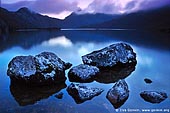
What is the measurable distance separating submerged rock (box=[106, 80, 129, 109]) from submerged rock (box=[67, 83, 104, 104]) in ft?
1.69

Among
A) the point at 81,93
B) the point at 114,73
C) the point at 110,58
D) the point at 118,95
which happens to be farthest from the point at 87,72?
the point at 118,95

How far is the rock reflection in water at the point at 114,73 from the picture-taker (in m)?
10.8

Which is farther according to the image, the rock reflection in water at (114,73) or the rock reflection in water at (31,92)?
the rock reflection in water at (114,73)

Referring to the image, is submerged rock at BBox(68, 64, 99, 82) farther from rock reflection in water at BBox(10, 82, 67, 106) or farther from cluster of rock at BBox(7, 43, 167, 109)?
rock reflection in water at BBox(10, 82, 67, 106)

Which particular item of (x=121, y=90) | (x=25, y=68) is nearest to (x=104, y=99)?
(x=121, y=90)

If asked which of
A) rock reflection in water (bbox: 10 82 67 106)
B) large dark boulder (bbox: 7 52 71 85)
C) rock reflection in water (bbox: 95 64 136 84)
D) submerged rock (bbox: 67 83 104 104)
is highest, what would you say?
large dark boulder (bbox: 7 52 71 85)

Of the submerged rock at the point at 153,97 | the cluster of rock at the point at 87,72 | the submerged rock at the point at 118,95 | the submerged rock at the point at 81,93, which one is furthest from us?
the cluster of rock at the point at 87,72

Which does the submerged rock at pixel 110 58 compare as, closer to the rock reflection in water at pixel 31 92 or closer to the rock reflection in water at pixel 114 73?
the rock reflection in water at pixel 114 73

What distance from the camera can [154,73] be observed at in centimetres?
1249

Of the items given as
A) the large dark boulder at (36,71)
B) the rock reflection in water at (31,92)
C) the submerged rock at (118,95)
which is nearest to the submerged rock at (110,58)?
the large dark boulder at (36,71)

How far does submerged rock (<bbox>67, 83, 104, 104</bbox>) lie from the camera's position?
8068 mm

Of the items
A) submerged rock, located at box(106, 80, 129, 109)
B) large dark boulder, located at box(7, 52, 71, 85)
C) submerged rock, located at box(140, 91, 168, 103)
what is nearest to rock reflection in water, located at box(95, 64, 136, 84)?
large dark boulder, located at box(7, 52, 71, 85)

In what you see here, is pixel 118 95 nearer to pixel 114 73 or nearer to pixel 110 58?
pixel 114 73

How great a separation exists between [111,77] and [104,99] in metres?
3.19
